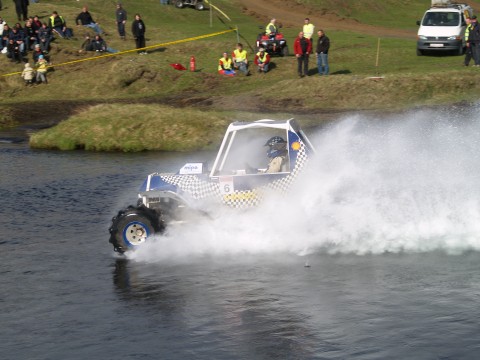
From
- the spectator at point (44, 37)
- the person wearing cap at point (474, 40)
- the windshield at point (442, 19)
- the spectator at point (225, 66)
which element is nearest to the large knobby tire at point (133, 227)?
the person wearing cap at point (474, 40)

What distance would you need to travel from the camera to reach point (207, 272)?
16.2m

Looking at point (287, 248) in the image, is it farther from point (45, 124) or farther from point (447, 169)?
point (45, 124)

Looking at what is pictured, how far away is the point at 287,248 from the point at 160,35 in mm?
38942

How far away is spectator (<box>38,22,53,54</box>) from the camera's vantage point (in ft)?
157

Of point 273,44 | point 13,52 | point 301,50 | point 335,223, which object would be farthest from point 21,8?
point 335,223

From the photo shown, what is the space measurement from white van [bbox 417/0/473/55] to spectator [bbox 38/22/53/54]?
19.1 metres

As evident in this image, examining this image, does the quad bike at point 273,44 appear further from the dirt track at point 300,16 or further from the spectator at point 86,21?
the spectator at point 86,21

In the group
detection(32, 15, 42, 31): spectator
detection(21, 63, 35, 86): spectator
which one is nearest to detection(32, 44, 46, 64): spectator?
detection(21, 63, 35, 86): spectator

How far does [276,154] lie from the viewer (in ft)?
56.6

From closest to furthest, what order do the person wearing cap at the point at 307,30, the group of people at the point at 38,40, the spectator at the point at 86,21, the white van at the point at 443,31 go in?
the person wearing cap at the point at 307,30
the white van at the point at 443,31
the group of people at the point at 38,40
the spectator at the point at 86,21

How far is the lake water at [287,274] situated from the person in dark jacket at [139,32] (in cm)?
2639

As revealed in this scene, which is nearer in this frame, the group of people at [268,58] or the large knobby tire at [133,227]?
the large knobby tire at [133,227]

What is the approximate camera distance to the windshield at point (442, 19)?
46.3 meters

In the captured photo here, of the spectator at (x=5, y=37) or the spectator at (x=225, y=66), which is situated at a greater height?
the spectator at (x=5, y=37)
